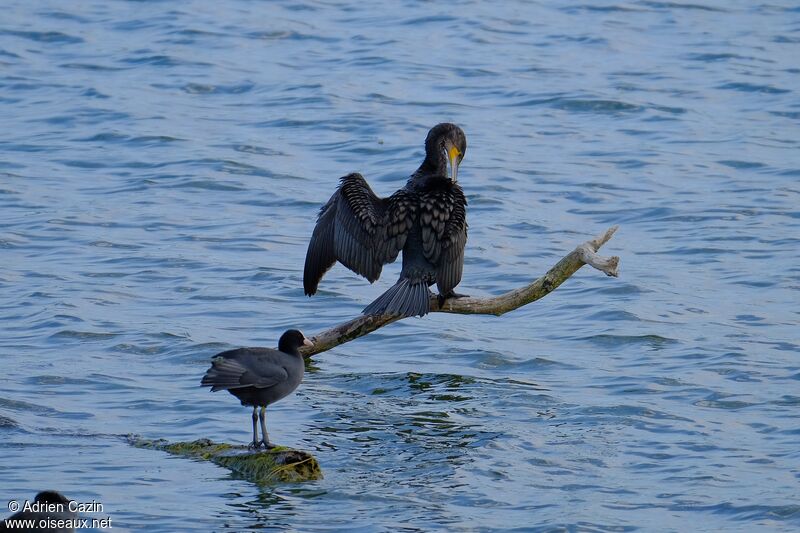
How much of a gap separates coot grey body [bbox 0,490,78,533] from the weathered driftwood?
2.90 metres

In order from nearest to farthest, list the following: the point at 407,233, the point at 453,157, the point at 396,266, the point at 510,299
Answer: the point at 510,299
the point at 407,233
the point at 453,157
the point at 396,266

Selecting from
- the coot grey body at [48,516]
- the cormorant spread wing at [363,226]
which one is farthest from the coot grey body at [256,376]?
the cormorant spread wing at [363,226]

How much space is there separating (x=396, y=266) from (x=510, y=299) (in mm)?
3889

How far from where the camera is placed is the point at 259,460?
7508 mm

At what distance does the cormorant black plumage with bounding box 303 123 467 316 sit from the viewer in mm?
8789

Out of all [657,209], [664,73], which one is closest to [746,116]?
[664,73]

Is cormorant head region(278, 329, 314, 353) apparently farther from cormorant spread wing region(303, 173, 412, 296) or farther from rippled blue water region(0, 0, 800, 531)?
cormorant spread wing region(303, 173, 412, 296)

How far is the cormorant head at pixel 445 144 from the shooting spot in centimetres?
951

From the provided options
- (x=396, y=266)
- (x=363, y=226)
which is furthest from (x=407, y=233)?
(x=396, y=266)

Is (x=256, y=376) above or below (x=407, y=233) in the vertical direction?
below

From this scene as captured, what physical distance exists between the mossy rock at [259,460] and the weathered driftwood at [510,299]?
46.8 inches

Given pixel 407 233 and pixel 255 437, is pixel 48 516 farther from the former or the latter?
pixel 407 233

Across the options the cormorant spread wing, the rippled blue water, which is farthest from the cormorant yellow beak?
the rippled blue water

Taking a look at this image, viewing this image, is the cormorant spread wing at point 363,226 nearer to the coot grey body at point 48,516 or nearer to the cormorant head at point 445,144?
the cormorant head at point 445,144
